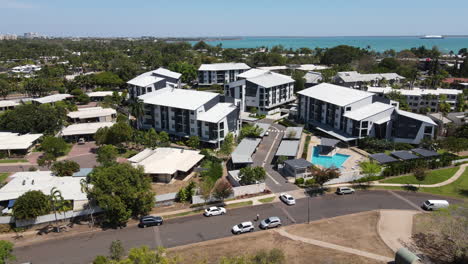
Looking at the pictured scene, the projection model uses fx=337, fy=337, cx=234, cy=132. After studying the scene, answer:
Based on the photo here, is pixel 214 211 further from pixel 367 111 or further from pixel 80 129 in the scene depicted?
pixel 80 129

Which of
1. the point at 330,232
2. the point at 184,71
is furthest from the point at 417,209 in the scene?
the point at 184,71

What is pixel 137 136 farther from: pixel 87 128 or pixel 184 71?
pixel 184 71

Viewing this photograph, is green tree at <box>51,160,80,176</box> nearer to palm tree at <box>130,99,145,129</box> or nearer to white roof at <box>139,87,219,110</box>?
palm tree at <box>130,99,145,129</box>

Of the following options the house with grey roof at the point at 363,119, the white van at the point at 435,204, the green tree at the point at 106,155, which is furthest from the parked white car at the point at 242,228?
the house with grey roof at the point at 363,119

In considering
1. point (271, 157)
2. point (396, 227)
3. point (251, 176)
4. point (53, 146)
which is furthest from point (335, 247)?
point (53, 146)

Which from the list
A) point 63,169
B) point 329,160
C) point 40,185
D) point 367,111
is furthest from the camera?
point 367,111

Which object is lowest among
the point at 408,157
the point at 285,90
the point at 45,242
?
the point at 45,242
